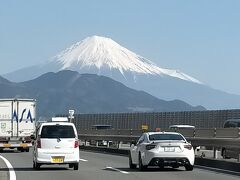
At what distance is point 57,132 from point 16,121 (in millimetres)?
17863

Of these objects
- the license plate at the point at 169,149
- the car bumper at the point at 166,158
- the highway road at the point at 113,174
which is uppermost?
the license plate at the point at 169,149

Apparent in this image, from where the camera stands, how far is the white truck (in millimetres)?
44625

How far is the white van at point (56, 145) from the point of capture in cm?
2680

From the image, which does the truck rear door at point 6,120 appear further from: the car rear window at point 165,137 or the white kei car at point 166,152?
the white kei car at point 166,152

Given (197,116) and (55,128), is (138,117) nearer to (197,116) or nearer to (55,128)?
(197,116)

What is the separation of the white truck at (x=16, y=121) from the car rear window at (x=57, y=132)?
1759cm

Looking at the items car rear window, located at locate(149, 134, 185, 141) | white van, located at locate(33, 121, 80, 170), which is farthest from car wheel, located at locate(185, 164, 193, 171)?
white van, located at locate(33, 121, 80, 170)

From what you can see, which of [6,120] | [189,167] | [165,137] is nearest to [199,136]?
[6,120]

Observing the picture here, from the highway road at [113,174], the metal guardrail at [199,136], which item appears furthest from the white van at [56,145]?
the metal guardrail at [199,136]

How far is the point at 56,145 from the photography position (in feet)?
88.5

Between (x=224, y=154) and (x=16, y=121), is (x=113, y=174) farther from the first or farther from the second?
(x=16, y=121)

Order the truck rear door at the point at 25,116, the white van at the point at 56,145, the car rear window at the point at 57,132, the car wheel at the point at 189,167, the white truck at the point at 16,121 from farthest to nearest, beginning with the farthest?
Answer: the truck rear door at the point at 25,116
the white truck at the point at 16,121
the car rear window at the point at 57,132
the white van at the point at 56,145
the car wheel at the point at 189,167

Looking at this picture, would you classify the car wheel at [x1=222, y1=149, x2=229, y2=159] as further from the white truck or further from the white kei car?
the white truck

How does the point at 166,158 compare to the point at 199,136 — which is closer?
the point at 166,158
